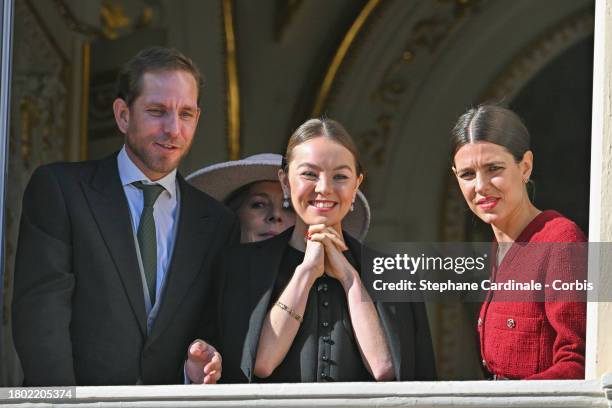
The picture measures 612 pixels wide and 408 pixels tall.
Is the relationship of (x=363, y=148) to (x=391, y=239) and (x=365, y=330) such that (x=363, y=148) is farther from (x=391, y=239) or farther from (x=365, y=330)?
(x=365, y=330)

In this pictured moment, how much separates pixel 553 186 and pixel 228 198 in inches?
122

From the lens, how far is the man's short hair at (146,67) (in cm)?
568

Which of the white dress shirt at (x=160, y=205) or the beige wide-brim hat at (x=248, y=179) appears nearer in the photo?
the white dress shirt at (x=160, y=205)

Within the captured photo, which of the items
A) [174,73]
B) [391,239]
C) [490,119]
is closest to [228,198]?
[174,73]

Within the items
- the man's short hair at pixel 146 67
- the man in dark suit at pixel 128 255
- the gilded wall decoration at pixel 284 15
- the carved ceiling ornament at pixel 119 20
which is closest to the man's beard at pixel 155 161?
the man in dark suit at pixel 128 255

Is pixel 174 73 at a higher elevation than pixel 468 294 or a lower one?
higher

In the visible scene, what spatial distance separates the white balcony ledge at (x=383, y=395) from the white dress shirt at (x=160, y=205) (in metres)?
0.47

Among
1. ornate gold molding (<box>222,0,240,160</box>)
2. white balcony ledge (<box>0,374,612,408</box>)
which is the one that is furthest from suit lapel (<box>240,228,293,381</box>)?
ornate gold molding (<box>222,0,240,160</box>)

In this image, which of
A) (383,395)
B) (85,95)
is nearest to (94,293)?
(383,395)

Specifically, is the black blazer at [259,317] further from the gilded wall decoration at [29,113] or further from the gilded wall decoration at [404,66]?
the gilded wall decoration at [404,66]

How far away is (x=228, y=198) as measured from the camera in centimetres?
609

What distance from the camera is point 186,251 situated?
5.61 metres

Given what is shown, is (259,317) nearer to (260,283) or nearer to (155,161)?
(260,283)

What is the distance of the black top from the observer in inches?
212
